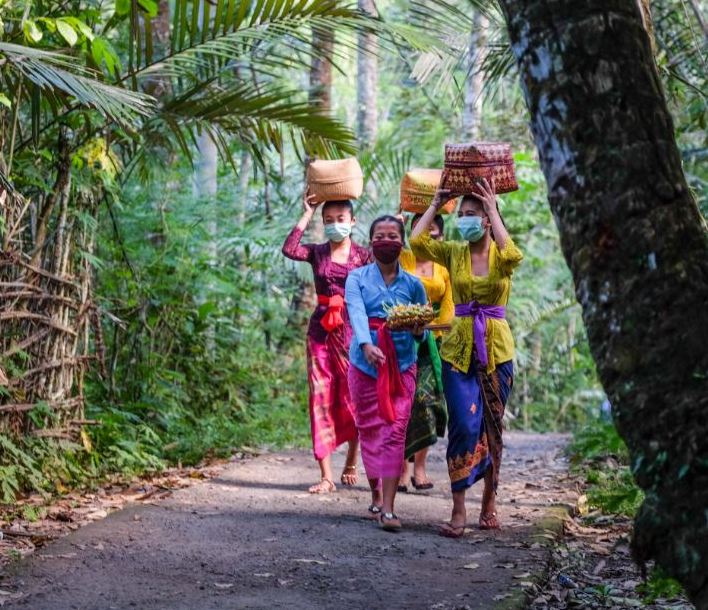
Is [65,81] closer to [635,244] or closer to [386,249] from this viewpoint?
[386,249]

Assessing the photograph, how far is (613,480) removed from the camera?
8508 mm

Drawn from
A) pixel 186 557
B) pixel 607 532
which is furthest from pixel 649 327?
pixel 607 532

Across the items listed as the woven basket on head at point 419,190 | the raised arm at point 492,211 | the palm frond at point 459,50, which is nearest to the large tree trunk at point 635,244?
the raised arm at point 492,211

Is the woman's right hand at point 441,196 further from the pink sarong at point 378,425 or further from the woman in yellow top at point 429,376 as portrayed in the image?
the pink sarong at point 378,425

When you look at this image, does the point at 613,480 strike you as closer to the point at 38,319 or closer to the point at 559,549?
the point at 559,549

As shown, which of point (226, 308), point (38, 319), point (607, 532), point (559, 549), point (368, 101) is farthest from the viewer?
point (368, 101)

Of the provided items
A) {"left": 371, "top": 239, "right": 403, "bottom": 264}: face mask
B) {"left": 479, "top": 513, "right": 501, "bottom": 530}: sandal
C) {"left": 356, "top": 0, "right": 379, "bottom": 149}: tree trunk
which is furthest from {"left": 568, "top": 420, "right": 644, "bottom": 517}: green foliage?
{"left": 356, "top": 0, "right": 379, "bottom": 149}: tree trunk

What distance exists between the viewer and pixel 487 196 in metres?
6.33

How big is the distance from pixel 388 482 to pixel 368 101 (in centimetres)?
1113

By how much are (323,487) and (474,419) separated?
5.88 ft

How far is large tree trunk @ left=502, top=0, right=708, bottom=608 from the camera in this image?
3.38 meters

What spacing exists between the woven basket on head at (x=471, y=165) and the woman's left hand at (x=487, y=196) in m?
0.03

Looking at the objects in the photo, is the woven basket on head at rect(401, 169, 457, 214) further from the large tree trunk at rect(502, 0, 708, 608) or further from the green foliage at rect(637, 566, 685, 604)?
the large tree trunk at rect(502, 0, 708, 608)

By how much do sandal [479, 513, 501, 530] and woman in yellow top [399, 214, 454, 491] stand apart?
87 cm
